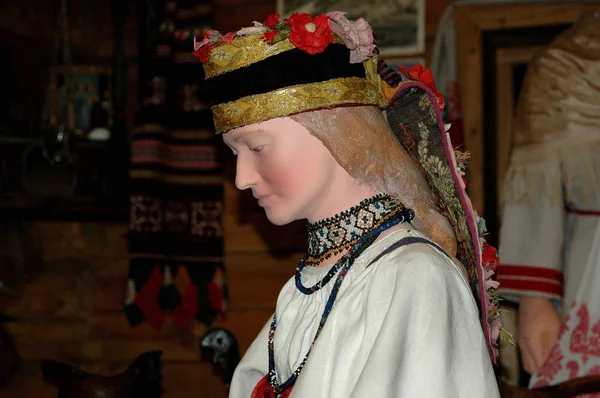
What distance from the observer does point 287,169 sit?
145cm

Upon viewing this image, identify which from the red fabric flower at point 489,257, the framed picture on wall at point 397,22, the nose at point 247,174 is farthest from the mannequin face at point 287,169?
the framed picture on wall at point 397,22

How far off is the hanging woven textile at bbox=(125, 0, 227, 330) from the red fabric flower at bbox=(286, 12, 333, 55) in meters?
1.86

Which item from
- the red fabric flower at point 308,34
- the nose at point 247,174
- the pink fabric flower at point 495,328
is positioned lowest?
the pink fabric flower at point 495,328

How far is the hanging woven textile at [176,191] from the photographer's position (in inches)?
127

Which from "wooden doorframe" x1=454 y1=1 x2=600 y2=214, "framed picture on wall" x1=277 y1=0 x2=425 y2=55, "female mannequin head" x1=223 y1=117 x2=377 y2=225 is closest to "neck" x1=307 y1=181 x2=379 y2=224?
"female mannequin head" x1=223 y1=117 x2=377 y2=225

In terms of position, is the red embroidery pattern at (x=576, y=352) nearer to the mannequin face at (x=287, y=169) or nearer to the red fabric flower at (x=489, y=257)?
the red fabric flower at (x=489, y=257)

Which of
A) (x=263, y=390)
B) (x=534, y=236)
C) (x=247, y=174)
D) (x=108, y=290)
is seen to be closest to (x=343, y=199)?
(x=247, y=174)

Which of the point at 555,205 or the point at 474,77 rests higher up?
the point at 474,77

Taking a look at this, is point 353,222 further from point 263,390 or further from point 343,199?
point 263,390

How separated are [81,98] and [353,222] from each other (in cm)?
226

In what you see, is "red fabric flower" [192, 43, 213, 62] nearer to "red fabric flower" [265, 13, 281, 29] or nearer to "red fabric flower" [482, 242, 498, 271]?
"red fabric flower" [265, 13, 281, 29]

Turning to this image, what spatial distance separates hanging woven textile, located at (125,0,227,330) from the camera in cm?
322

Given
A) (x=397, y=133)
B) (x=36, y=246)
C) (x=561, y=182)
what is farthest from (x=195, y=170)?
(x=397, y=133)

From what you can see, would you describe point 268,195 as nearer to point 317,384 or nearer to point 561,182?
point 317,384
